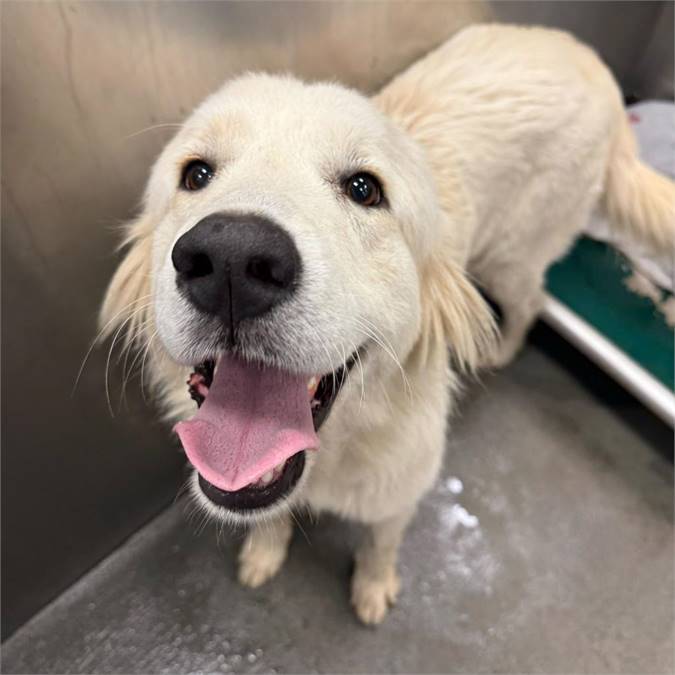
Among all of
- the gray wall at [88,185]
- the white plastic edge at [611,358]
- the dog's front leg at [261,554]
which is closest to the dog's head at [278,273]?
the gray wall at [88,185]

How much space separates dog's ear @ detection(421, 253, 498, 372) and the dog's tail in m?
0.82

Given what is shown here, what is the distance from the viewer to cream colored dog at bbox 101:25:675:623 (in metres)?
0.83

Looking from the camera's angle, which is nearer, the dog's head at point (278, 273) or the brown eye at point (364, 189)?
the dog's head at point (278, 273)

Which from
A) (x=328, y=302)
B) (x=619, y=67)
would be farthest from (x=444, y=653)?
(x=619, y=67)

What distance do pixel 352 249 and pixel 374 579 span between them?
1.14 m

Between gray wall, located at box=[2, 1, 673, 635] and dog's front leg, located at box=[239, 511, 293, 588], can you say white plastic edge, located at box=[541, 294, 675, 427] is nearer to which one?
gray wall, located at box=[2, 1, 673, 635]

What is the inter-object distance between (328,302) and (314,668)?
1298mm

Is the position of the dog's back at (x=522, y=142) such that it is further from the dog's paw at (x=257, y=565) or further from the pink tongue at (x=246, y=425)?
the dog's paw at (x=257, y=565)

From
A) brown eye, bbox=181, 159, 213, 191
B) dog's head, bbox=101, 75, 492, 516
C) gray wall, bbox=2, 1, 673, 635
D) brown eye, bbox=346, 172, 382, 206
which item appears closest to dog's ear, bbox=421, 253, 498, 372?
dog's head, bbox=101, 75, 492, 516

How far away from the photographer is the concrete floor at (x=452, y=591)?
169 centimetres

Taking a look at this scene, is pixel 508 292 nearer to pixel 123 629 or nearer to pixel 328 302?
pixel 328 302

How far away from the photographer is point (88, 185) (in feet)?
4.27

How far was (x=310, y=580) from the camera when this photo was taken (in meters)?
1.82

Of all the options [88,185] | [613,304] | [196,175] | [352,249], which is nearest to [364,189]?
[352,249]
